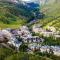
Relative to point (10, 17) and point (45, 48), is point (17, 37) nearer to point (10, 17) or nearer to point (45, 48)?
point (10, 17)

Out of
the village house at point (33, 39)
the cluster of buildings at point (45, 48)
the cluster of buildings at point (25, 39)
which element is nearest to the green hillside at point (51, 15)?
the cluster of buildings at point (25, 39)

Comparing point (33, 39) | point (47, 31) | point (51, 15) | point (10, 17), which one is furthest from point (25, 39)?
point (51, 15)

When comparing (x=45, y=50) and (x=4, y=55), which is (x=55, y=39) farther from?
(x=4, y=55)

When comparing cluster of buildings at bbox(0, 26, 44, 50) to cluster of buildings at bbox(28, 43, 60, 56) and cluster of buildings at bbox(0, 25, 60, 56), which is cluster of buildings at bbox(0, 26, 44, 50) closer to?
cluster of buildings at bbox(0, 25, 60, 56)

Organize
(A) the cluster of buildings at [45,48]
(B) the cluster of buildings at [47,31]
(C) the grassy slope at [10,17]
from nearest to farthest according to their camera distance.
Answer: (A) the cluster of buildings at [45,48] < (B) the cluster of buildings at [47,31] < (C) the grassy slope at [10,17]

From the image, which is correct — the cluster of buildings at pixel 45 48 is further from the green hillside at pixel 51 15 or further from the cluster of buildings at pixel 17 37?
the green hillside at pixel 51 15
